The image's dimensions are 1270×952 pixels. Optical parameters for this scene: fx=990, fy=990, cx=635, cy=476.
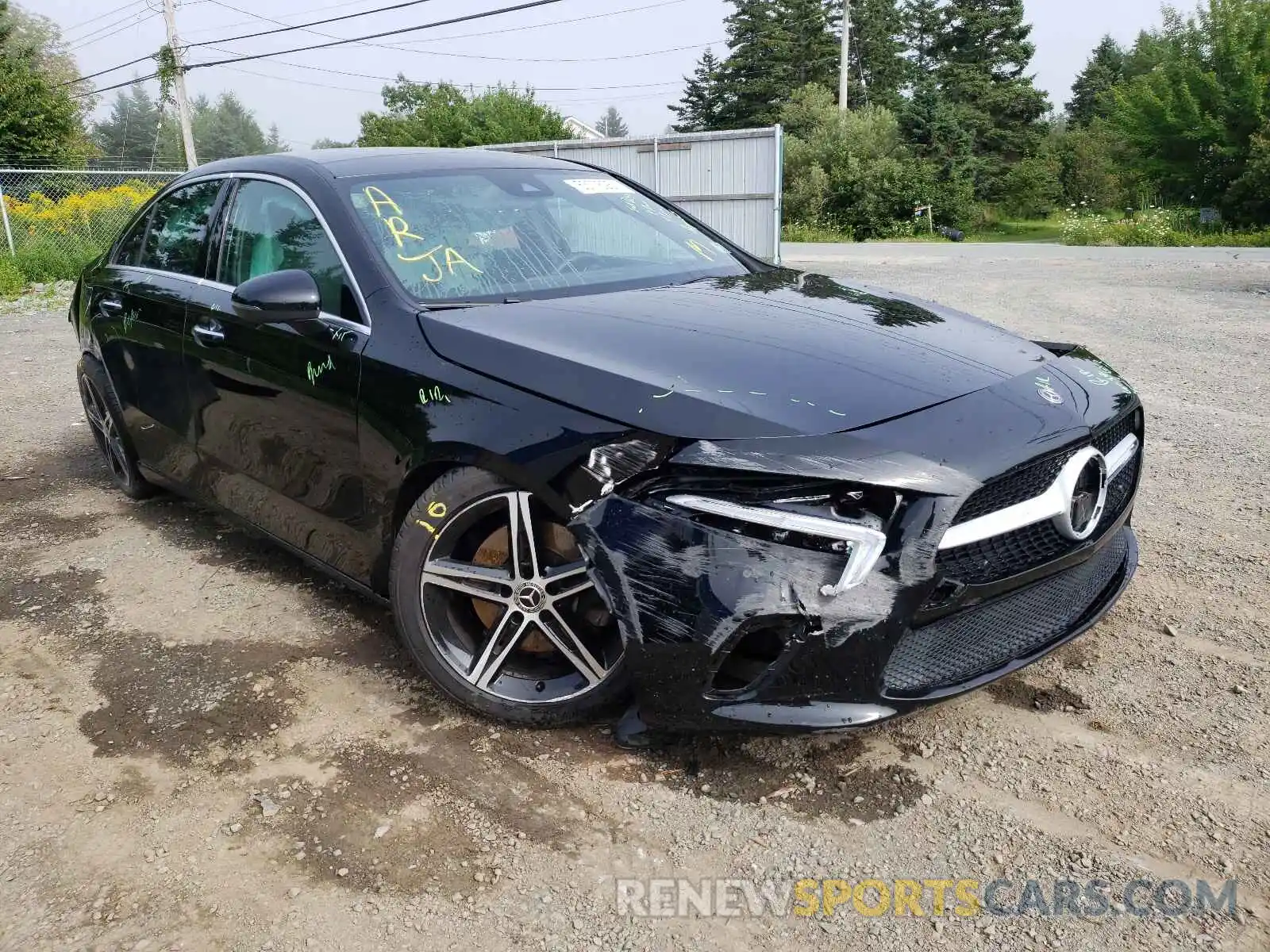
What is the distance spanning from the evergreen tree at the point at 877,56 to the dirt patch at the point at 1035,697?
54.9m

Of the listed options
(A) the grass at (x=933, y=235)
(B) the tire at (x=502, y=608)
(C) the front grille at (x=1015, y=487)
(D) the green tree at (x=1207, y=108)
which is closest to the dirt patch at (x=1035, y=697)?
(C) the front grille at (x=1015, y=487)

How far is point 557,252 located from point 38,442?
4.51 metres

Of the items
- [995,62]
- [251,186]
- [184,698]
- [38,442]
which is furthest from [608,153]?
[995,62]

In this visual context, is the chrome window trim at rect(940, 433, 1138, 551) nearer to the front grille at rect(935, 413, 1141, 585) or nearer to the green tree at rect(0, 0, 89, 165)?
the front grille at rect(935, 413, 1141, 585)

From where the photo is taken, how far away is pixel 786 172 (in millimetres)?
36812

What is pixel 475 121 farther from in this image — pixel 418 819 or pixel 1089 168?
pixel 418 819

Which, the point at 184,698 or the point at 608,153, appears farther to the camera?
the point at 608,153

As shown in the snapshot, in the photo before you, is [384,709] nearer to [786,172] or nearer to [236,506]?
[236,506]

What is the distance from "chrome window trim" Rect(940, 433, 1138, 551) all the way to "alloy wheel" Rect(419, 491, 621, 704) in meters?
0.86

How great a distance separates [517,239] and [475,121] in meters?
43.8

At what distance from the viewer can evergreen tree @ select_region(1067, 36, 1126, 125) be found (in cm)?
5803

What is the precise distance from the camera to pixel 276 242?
340cm

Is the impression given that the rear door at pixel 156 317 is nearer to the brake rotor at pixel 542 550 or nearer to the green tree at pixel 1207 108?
the brake rotor at pixel 542 550

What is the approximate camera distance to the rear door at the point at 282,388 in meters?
2.99
